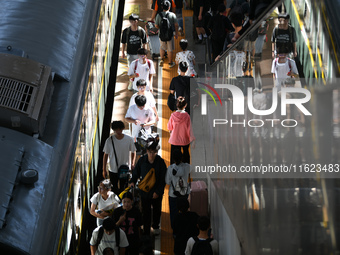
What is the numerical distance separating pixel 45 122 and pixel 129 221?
2392 mm

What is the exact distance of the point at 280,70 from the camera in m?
4.82

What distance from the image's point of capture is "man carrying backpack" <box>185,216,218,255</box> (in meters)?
7.07

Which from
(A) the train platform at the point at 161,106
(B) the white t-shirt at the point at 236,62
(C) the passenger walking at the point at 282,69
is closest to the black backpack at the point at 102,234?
(A) the train platform at the point at 161,106

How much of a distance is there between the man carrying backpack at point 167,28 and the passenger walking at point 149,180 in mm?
4985

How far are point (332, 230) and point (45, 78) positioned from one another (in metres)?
3.27

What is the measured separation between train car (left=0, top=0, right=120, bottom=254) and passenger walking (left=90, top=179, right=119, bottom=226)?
0.14 m

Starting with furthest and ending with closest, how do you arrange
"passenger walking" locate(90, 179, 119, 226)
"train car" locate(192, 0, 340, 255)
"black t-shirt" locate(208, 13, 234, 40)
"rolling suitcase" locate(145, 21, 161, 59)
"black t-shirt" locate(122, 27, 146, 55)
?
"rolling suitcase" locate(145, 21, 161, 59) < "black t-shirt" locate(122, 27, 146, 55) < "black t-shirt" locate(208, 13, 234, 40) < "passenger walking" locate(90, 179, 119, 226) < "train car" locate(192, 0, 340, 255)

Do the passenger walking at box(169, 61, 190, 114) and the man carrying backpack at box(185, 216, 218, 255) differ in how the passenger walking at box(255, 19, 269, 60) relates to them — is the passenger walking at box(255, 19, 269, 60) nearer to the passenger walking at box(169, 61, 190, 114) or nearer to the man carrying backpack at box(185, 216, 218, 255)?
the man carrying backpack at box(185, 216, 218, 255)

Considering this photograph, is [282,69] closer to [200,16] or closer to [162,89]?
[162,89]

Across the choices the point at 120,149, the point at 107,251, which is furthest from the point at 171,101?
the point at 107,251

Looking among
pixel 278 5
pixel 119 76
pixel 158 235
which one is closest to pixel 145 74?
pixel 119 76

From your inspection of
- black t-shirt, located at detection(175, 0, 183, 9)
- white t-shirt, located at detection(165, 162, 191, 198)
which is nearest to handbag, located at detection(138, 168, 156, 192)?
white t-shirt, located at detection(165, 162, 191, 198)

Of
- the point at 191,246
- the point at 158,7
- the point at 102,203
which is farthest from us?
the point at 158,7

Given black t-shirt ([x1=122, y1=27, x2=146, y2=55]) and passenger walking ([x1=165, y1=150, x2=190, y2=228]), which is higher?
black t-shirt ([x1=122, y1=27, x2=146, y2=55])
